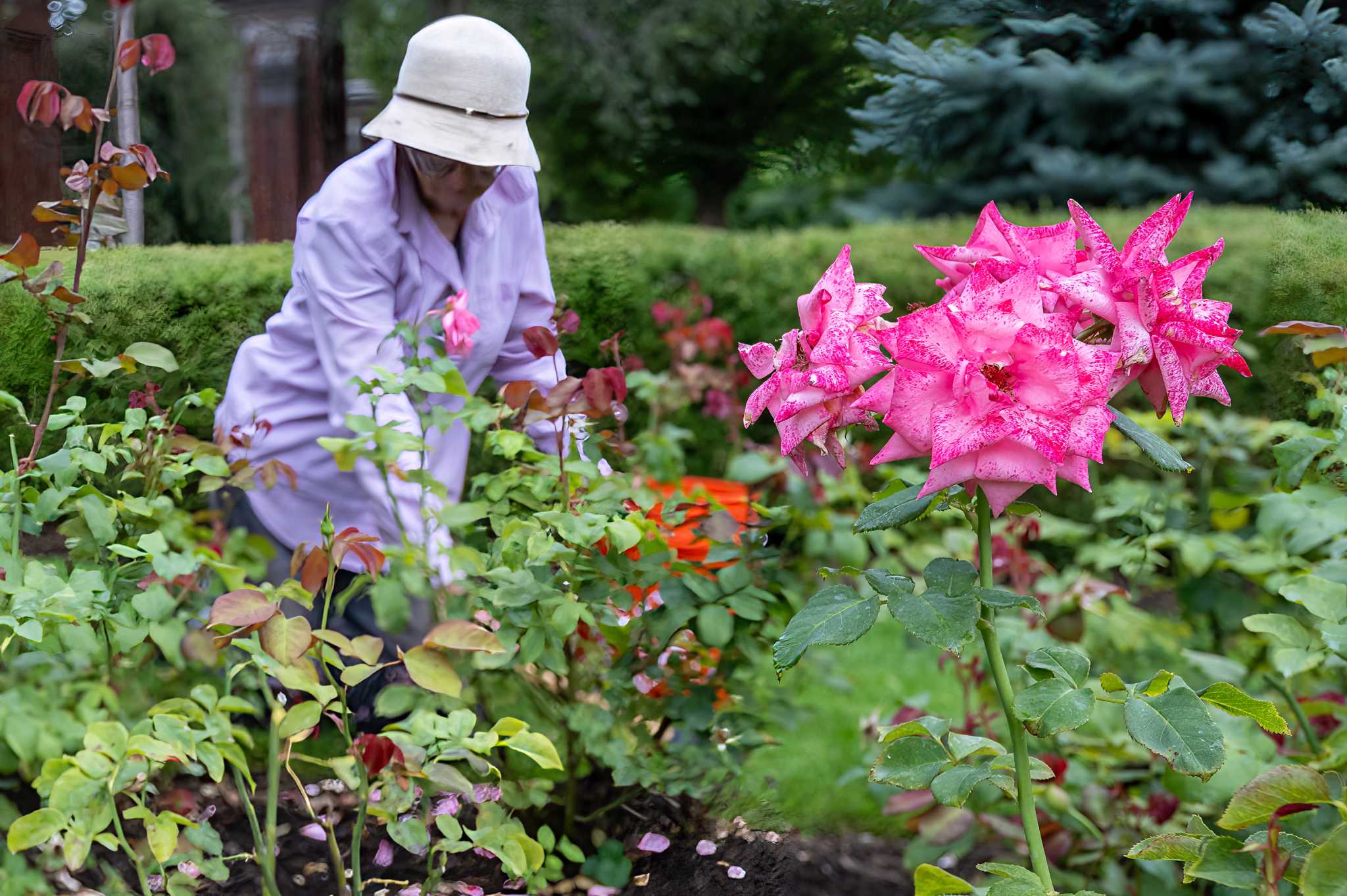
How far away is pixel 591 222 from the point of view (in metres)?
2.49

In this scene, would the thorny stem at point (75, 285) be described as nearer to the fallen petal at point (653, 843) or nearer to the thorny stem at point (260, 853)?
the thorny stem at point (260, 853)

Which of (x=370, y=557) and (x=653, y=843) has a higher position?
(x=370, y=557)

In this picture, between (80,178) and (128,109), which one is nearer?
(80,178)

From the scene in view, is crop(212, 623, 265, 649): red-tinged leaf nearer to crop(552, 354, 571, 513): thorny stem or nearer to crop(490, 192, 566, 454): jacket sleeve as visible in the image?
crop(552, 354, 571, 513): thorny stem

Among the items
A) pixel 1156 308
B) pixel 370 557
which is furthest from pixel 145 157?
pixel 1156 308

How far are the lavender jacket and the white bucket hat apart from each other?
15 cm

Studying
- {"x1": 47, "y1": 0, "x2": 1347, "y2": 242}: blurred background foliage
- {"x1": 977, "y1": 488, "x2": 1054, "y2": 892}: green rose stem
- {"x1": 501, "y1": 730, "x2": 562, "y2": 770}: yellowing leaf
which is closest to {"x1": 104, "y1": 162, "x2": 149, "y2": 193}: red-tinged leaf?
{"x1": 47, "y1": 0, "x2": 1347, "y2": 242}: blurred background foliage

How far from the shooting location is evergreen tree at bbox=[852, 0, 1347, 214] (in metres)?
2.04

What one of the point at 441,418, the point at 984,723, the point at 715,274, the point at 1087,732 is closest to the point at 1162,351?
the point at 441,418

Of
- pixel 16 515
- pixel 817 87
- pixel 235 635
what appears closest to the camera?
pixel 235 635

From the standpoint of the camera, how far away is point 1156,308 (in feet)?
3.20

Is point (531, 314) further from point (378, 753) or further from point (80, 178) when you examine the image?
point (378, 753)

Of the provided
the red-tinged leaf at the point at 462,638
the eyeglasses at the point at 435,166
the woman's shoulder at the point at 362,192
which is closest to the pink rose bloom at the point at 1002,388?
the red-tinged leaf at the point at 462,638

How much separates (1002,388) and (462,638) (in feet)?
2.17
